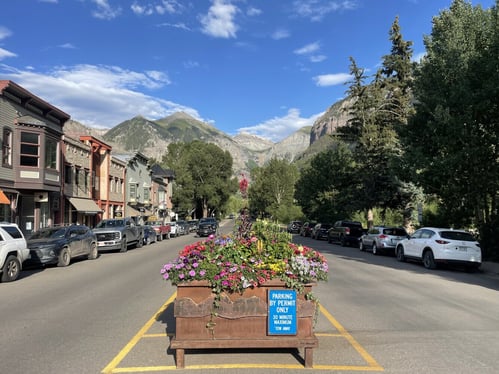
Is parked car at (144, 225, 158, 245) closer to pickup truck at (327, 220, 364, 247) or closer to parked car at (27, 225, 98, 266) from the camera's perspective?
parked car at (27, 225, 98, 266)

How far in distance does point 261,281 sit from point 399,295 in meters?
6.52

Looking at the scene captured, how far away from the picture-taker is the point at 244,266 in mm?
5441

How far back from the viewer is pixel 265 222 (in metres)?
6.34


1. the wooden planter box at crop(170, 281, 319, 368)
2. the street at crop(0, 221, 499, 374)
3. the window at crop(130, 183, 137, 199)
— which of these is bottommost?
the street at crop(0, 221, 499, 374)

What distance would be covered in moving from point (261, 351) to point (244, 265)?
141 cm

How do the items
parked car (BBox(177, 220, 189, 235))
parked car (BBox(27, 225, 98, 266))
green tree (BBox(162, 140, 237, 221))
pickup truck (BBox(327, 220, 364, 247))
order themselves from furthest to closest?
green tree (BBox(162, 140, 237, 221)) < parked car (BBox(177, 220, 189, 235)) < pickup truck (BBox(327, 220, 364, 247)) < parked car (BBox(27, 225, 98, 266))

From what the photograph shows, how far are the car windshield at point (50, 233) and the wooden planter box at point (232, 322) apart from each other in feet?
46.4

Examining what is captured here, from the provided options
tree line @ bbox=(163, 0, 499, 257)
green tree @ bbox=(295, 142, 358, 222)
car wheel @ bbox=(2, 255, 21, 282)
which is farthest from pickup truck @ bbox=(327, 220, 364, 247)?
car wheel @ bbox=(2, 255, 21, 282)

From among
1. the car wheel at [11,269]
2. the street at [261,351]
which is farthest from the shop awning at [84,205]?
the street at [261,351]

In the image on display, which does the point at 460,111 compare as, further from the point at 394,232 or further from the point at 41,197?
the point at 41,197

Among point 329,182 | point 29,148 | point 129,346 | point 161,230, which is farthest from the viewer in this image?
point 329,182

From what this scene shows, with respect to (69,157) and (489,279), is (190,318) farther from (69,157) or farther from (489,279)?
(69,157)

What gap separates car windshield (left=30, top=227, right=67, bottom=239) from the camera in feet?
58.5

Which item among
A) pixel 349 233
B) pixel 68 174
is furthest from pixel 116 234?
pixel 349 233
